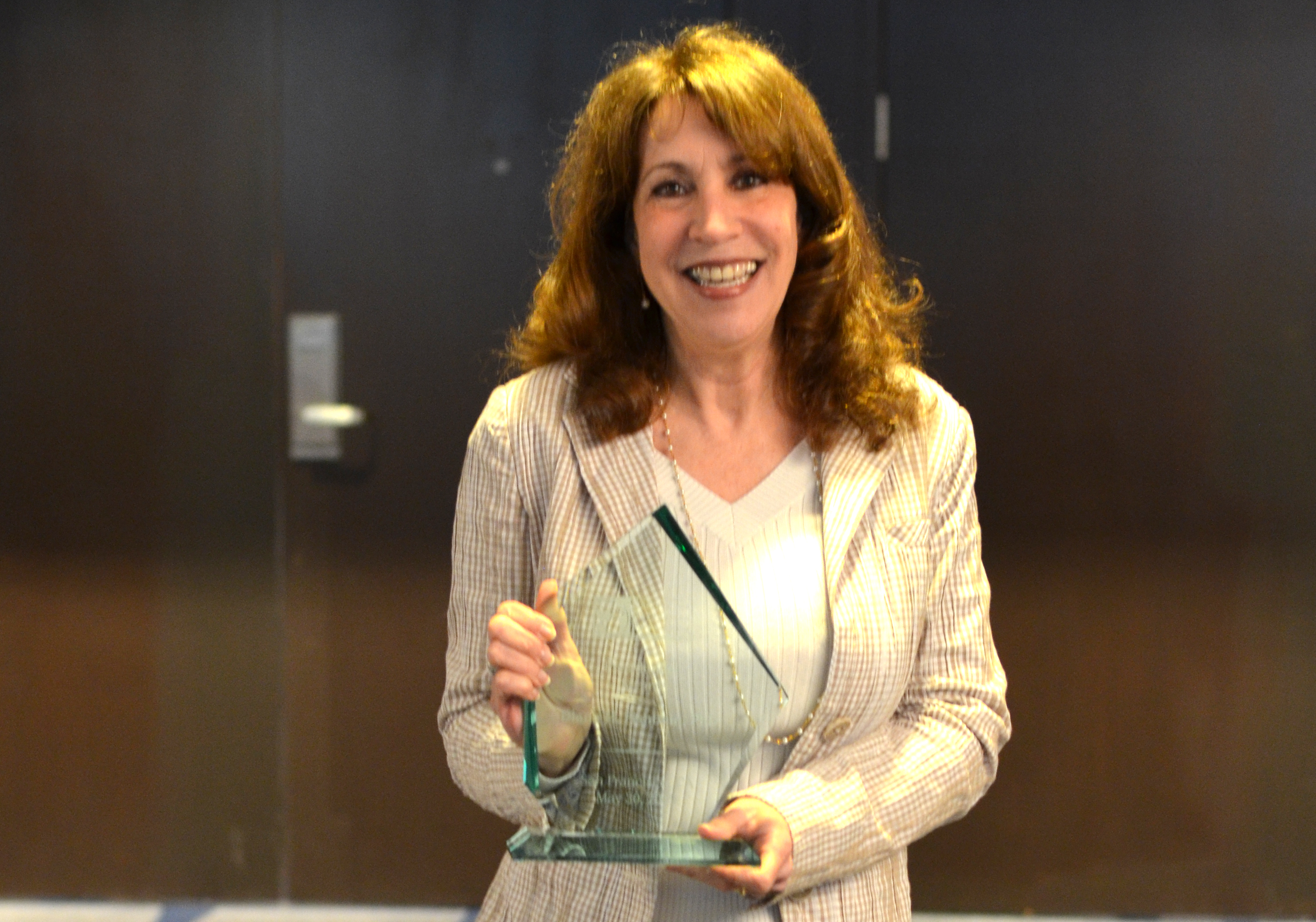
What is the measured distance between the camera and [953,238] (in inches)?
95.3

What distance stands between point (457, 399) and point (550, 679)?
62.8 inches

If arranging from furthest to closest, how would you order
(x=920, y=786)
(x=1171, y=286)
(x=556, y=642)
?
1. (x=1171, y=286)
2. (x=920, y=786)
3. (x=556, y=642)

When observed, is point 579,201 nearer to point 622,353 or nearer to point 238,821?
point 622,353

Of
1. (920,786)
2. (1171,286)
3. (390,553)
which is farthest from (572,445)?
(1171,286)

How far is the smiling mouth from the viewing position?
126cm

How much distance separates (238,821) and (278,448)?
802 mm

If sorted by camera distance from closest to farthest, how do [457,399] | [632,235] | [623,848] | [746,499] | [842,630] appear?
[623,848] < [842,630] < [746,499] < [632,235] < [457,399]

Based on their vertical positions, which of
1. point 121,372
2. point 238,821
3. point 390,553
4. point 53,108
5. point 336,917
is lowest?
point 336,917

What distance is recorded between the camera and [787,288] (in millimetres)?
1371

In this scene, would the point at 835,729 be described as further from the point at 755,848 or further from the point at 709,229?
the point at 709,229

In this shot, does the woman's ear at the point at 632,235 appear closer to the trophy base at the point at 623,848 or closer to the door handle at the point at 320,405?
the trophy base at the point at 623,848

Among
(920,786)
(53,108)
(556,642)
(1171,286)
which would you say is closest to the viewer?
(556,642)

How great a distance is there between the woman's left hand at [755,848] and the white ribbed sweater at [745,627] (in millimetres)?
25

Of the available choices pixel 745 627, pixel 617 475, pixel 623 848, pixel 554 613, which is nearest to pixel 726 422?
pixel 617 475
